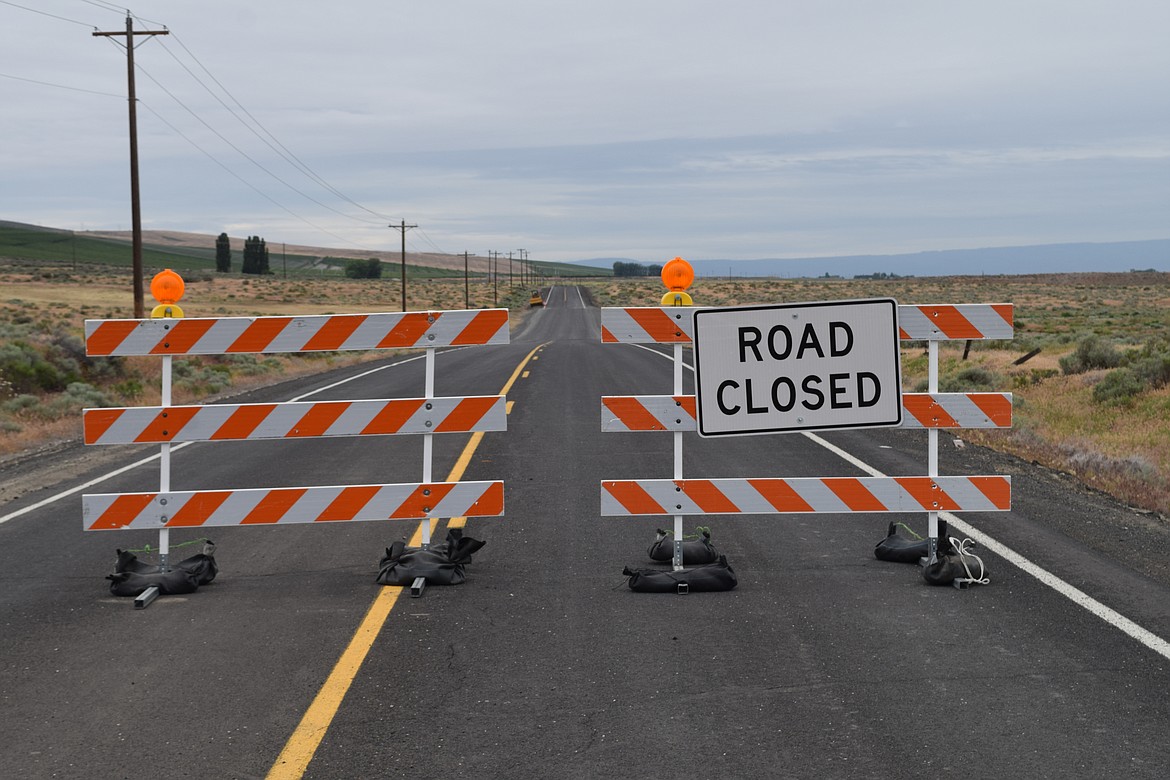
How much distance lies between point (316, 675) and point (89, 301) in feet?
209

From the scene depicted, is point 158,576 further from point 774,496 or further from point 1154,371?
point 1154,371

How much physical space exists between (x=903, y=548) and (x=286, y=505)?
4250mm

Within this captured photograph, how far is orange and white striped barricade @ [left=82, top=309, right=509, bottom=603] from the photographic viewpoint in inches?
278

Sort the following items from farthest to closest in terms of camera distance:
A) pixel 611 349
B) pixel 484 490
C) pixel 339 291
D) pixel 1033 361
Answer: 1. pixel 339 291
2. pixel 611 349
3. pixel 1033 361
4. pixel 484 490

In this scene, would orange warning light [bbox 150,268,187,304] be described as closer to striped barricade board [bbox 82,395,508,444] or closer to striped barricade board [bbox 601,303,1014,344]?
striped barricade board [bbox 82,395,508,444]

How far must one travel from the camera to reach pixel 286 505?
23.7 ft

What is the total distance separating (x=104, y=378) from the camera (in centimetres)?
2270

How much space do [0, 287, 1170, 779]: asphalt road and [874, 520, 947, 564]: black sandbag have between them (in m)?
0.12

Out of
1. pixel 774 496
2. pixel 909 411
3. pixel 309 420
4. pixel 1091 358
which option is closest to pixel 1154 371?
pixel 1091 358

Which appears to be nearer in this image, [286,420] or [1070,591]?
[1070,591]

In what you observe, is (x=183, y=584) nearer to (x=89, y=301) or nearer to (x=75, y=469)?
(x=75, y=469)

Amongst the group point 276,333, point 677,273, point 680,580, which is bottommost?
point 680,580

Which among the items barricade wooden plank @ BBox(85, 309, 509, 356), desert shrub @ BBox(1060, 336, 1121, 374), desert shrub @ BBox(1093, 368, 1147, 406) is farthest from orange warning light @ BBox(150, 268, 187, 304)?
desert shrub @ BBox(1060, 336, 1121, 374)

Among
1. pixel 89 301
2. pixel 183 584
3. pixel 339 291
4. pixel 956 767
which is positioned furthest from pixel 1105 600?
pixel 339 291
